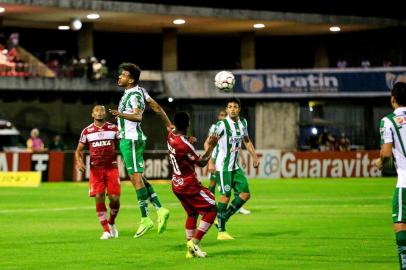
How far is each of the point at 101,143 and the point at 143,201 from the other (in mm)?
1257

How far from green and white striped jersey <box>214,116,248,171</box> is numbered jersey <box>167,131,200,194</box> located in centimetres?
369

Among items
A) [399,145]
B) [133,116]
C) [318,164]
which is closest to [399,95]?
[399,145]

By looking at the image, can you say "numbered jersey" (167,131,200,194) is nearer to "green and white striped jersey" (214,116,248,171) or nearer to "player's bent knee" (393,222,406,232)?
"player's bent knee" (393,222,406,232)

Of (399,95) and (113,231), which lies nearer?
(399,95)

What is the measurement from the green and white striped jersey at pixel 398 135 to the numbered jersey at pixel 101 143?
712 centimetres

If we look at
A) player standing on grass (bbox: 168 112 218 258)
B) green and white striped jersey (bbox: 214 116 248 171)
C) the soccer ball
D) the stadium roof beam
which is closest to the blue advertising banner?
the stadium roof beam

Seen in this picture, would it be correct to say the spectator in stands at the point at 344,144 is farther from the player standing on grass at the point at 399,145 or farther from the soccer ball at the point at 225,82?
the player standing on grass at the point at 399,145

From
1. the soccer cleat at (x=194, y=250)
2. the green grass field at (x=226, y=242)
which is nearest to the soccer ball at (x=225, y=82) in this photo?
the green grass field at (x=226, y=242)

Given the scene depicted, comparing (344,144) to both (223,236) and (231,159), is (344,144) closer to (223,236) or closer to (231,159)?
(231,159)

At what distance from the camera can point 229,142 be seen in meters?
18.8

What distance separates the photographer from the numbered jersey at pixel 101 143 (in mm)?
18109

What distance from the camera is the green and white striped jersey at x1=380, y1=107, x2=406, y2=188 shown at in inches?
467

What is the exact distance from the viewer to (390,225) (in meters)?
20.3

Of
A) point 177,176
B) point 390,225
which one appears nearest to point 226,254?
point 177,176
